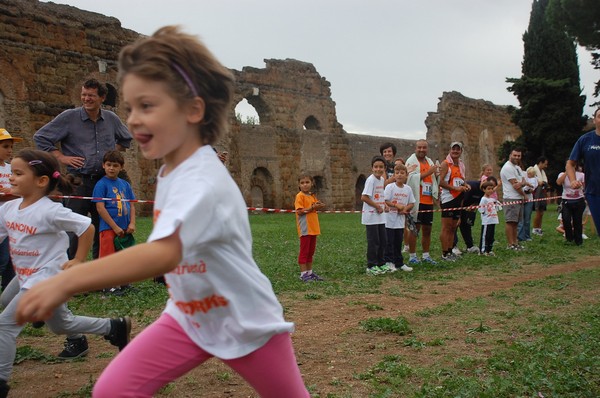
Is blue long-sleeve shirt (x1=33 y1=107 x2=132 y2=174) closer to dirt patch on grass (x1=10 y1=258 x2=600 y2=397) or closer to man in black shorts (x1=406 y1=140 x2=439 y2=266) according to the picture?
dirt patch on grass (x1=10 y1=258 x2=600 y2=397)

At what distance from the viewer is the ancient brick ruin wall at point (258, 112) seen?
18.2m

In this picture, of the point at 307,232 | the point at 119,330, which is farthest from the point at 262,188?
the point at 119,330

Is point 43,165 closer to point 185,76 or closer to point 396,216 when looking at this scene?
point 185,76

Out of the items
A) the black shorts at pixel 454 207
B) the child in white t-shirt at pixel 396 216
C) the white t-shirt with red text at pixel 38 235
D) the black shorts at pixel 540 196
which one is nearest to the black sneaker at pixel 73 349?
the white t-shirt with red text at pixel 38 235

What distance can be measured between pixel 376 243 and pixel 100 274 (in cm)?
722

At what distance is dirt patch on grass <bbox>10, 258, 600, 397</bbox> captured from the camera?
3739mm

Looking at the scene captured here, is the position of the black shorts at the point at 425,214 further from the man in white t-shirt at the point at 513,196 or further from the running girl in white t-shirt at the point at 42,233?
the running girl in white t-shirt at the point at 42,233

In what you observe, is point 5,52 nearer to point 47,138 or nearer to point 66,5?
point 66,5

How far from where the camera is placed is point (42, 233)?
385 centimetres

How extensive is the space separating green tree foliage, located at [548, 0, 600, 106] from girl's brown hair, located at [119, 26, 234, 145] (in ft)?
78.5

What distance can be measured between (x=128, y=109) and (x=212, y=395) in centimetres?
209

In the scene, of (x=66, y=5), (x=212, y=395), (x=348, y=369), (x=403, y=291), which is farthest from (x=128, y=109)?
(x=66, y=5)

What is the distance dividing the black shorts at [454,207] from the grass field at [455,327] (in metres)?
0.80

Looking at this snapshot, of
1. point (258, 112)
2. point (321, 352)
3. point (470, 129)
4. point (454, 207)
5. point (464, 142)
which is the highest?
point (470, 129)
